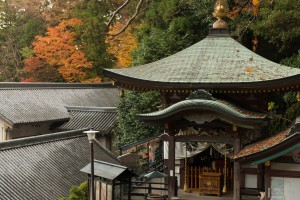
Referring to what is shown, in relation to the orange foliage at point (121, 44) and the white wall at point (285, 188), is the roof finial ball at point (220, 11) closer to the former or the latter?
the white wall at point (285, 188)

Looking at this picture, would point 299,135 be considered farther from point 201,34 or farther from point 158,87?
point 201,34

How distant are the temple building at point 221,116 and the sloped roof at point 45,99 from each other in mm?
15000

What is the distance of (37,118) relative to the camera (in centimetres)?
3067

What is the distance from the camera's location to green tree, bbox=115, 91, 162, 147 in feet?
79.4

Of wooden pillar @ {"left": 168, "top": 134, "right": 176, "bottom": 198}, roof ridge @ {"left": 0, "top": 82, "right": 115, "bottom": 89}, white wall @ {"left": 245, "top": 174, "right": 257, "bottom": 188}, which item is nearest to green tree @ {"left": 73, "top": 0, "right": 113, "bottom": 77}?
roof ridge @ {"left": 0, "top": 82, "right": 115, "bottom": 89}

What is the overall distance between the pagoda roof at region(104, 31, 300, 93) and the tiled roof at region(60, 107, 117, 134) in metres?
13.2

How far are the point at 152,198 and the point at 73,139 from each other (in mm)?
7551

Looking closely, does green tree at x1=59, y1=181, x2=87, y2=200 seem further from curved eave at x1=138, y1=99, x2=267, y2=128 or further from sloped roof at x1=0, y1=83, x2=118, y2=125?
sloped roof at x1=0, y1=83, x2=118, y2=125

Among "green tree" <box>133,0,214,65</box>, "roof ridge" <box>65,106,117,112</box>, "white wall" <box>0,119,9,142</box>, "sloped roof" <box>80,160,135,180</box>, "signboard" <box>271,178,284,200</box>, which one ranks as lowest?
"white wall" <box>0,119,9,142</box>

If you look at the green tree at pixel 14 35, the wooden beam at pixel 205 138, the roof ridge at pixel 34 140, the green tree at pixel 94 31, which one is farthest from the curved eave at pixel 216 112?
the green tree at pixel 14 35

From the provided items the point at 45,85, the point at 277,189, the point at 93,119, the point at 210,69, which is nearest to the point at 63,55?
the point at 45,85

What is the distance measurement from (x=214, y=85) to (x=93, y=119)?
17242mm

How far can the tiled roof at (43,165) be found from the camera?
16578mm

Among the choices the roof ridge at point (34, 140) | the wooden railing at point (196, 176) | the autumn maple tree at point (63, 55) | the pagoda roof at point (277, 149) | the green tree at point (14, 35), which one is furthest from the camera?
the green tree at point (14, 35)
